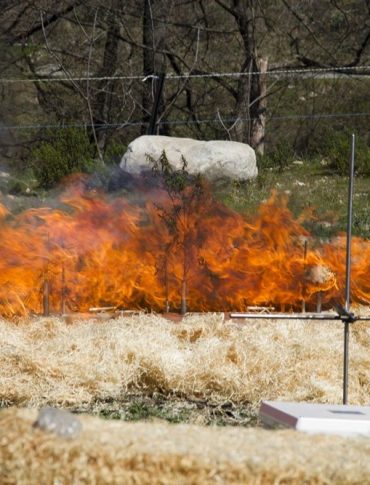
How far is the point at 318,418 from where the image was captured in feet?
13.7

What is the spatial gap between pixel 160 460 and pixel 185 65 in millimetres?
16503

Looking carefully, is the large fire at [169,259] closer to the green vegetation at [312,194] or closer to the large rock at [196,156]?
the green vegetation at [312,194]

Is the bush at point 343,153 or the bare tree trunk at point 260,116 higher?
the bare tree trunk at point 260,116

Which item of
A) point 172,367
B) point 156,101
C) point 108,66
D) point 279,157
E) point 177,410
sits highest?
point 108,66

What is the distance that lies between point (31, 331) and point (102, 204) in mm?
2122

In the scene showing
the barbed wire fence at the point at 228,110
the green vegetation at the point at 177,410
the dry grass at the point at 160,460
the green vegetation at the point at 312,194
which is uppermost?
the barbed wire fence at the point at 228,110

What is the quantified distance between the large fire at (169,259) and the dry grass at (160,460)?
5340 mm

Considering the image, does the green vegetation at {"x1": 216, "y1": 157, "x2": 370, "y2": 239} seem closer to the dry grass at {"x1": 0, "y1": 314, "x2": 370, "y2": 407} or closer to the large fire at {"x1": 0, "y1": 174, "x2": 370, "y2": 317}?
the large fire at {"x1": 0, "y1": 174, "x2": 370, "y2": 317}

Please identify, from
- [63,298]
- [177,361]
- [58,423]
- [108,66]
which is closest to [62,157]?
[108,66]

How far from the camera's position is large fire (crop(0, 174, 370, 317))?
9.07m

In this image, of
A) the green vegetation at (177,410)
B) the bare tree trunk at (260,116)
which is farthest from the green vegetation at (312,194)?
the green vegetation at (177,410)

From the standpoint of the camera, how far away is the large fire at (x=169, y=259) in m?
9.07

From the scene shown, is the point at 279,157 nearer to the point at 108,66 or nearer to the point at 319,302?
the point at 108,66

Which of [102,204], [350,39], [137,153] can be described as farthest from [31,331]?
[350,39]
